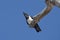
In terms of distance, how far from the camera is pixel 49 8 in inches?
17.0

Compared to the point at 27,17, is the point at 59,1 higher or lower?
A: lower

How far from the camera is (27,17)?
0.78 meters

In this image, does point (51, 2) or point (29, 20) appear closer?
point (51, 2)

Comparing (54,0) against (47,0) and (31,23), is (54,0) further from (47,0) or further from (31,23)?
(31,23)

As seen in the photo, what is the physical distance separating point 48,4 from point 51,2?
0.02 m

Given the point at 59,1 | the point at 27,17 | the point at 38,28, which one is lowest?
the point at 59,1

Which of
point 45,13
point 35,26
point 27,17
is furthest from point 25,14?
point 45,13

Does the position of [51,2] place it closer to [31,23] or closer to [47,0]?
[47,0]

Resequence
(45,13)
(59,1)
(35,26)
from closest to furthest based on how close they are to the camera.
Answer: (59,1)
(45,13)
(35,26)

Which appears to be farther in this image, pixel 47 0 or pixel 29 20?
pixel 29 20

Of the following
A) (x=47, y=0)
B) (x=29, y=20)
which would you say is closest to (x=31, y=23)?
(x=29, y=20)

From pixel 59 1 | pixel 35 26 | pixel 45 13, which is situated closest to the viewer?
pixel 59 1

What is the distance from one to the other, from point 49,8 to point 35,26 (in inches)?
11.8

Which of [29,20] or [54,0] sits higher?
[29,20]
